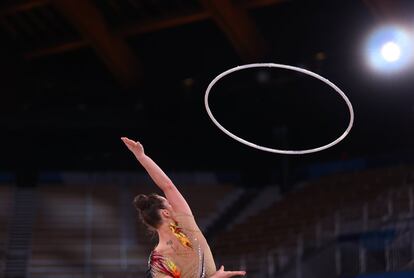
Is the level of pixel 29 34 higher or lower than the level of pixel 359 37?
higher

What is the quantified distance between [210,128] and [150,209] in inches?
680

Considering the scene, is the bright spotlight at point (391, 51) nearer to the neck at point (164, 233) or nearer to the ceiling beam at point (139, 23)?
the ceiling beam at point (139, 23)

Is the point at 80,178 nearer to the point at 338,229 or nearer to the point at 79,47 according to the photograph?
the point at 79,47

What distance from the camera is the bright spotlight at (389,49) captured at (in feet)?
54.5

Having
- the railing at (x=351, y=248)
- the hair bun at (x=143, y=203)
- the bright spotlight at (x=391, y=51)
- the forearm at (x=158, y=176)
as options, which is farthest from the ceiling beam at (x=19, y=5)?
the hair bun at (x=143, y=203)

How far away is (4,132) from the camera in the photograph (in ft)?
71.1

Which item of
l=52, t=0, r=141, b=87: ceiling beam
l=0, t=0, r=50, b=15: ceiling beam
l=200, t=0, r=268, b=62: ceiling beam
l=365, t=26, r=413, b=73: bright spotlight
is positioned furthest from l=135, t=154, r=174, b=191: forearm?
l=0, t=0, r=50, b=15: ceiling beam

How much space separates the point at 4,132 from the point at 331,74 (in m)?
9.16

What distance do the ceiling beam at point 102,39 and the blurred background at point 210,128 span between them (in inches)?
1.6

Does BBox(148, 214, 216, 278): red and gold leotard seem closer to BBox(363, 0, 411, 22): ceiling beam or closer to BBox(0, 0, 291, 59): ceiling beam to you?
BBox(363, 0, 411, 22): ceiling beam

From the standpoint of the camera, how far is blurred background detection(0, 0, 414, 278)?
17.6 m

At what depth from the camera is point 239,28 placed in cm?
1869

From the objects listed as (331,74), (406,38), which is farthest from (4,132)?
(406,38)

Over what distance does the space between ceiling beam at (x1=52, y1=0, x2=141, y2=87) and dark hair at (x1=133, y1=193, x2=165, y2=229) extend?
48.0 feet
